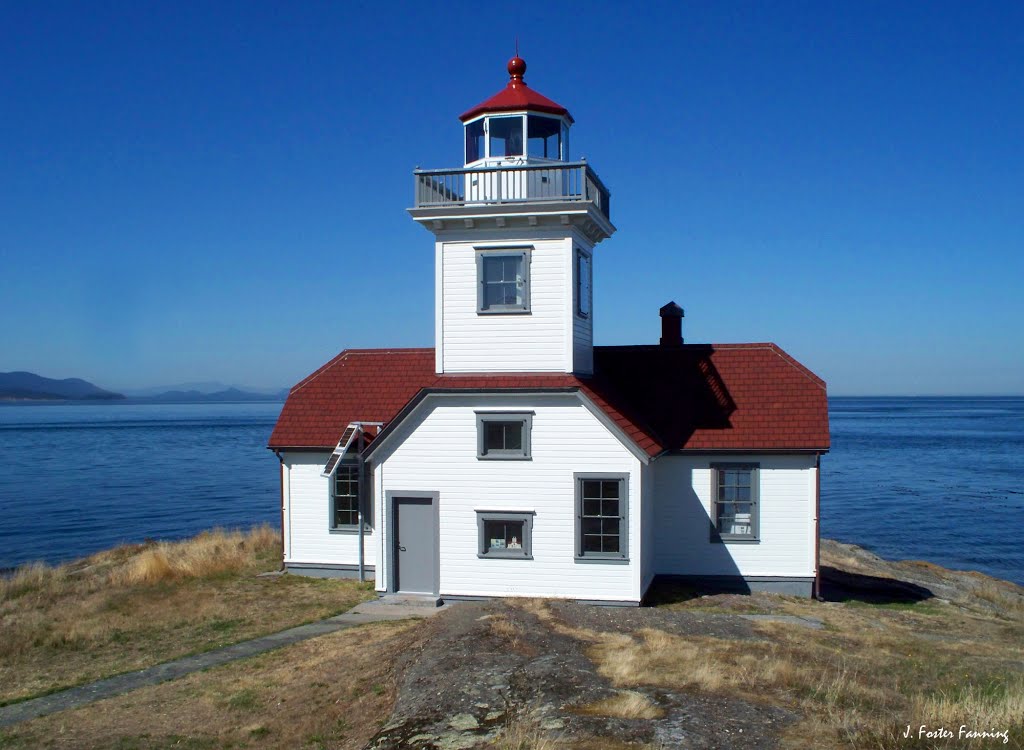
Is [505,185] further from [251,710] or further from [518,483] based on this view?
[251,710]

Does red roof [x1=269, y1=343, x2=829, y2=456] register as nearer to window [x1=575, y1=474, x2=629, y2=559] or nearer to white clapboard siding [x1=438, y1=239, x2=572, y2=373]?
white clapboard siding [x1=438, y1=239, x2=572, y2=373]

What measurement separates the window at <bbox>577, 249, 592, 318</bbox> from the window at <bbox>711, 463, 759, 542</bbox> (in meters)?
4.10

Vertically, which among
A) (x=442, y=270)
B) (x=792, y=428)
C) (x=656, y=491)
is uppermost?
(x=442, y=270)

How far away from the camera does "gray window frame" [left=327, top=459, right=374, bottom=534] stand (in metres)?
18.3

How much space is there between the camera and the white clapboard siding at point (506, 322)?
1625 centimetres

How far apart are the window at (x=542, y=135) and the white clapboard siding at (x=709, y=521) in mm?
6466

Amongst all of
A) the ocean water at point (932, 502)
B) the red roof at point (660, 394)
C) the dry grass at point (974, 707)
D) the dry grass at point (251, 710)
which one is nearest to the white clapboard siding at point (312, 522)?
the red roof at point (660, 394)

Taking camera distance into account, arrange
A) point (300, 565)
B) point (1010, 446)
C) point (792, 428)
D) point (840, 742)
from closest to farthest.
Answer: point (840, 742) < point (792, 428) < point (300, 565) < point (1010, 446)

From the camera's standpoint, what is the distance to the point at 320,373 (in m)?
20.6

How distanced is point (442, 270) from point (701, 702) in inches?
373

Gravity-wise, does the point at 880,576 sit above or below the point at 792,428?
below

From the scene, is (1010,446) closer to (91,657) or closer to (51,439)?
(91,657)

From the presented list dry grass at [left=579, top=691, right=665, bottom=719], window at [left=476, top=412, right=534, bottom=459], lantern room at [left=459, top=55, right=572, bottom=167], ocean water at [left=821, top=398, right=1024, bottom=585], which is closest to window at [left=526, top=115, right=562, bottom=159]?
lantern room at [left=459, top=55, right=572, bottom=167]

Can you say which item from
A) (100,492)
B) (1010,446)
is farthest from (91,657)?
(1010,446)
